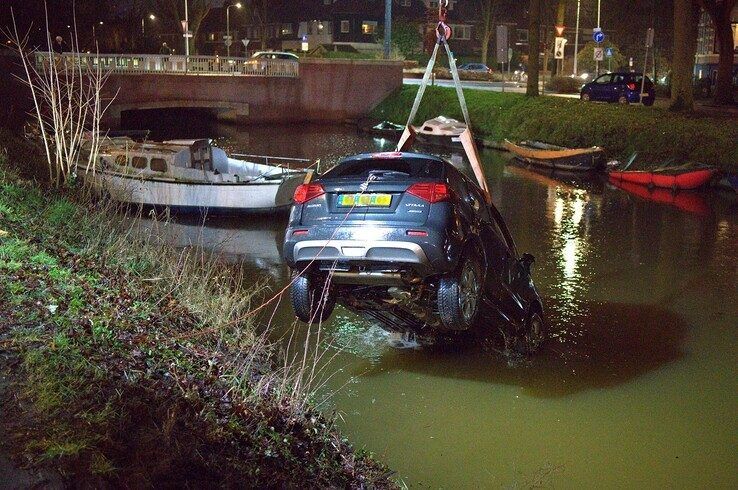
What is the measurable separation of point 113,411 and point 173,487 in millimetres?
846

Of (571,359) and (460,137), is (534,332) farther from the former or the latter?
(460,137)

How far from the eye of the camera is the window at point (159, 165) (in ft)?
74.1

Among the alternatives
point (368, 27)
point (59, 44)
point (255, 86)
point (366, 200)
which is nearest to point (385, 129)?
point (255, 86)

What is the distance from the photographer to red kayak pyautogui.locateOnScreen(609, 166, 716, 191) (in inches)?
1023

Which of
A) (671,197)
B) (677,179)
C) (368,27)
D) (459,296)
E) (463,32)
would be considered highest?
(368,27)

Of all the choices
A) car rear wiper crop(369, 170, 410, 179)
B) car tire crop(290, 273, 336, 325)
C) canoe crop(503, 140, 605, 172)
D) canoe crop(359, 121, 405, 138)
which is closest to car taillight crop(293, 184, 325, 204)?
car rear wiper crop(369, 170, 410, 179)

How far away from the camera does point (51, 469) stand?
5086 millimetres

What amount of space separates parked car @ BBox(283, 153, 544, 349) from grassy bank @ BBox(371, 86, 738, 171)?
20463 millimetres

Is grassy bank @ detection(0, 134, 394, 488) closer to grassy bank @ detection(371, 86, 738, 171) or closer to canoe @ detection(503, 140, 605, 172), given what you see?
grassy bank @ detection(371, 86, 738, 171)

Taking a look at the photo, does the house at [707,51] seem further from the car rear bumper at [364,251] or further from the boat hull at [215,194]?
the car rear bumper at [364,251]

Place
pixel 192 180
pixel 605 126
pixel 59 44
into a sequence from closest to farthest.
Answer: pixel 192 180
pixel 605 126
pixel 59 44

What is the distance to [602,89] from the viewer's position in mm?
43125

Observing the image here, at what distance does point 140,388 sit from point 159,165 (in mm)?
16614

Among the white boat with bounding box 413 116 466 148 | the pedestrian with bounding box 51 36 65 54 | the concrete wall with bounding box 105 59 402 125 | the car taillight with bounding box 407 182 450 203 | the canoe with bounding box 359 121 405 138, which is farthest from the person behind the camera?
the concrete wall with bounding box 105 59 402 125
